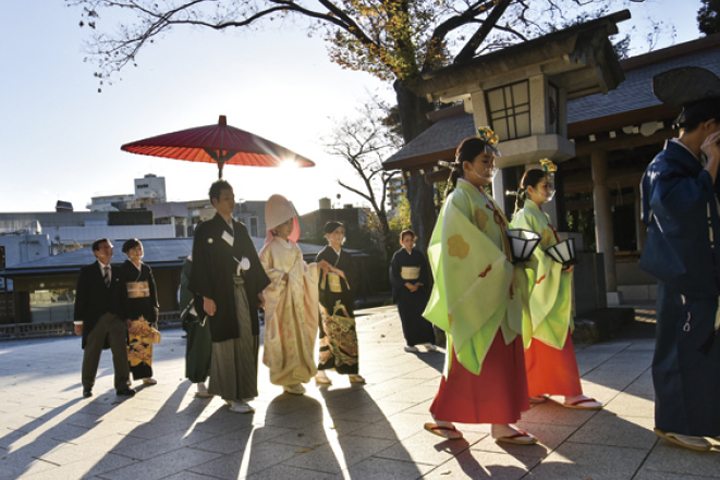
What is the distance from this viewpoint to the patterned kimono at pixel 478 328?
3279mm

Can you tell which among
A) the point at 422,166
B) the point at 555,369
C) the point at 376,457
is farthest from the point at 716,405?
the point at 422,166

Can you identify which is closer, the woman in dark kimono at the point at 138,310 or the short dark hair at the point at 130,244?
the woman in dark kimono at the point at 138,310

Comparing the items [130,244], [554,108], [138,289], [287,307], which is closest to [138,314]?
[138,289]

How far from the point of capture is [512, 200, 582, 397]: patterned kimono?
13.3ft

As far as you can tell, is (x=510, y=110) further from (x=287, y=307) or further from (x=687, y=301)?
(x=687, y=301)

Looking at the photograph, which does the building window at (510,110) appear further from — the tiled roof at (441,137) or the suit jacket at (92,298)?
the suit jacket at (92,298)

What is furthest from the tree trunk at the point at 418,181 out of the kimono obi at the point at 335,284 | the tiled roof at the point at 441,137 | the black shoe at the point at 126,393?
the black shoe at the point at 126,393

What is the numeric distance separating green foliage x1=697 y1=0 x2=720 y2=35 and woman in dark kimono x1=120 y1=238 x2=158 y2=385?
71.9 feet

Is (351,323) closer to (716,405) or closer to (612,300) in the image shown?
(716,405)

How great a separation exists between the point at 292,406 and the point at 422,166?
298 inches

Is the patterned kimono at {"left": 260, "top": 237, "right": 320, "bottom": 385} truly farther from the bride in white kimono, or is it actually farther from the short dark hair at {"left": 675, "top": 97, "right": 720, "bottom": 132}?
the short dark hair at {"left": 675, "top": 97, "right": 720, "bottom": 132}

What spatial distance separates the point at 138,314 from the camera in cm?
664

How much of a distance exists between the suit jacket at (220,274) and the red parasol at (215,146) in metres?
1.06

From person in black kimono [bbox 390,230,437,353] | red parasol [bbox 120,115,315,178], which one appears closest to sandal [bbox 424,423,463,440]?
red parasol [bbox 120,115,315,178]
